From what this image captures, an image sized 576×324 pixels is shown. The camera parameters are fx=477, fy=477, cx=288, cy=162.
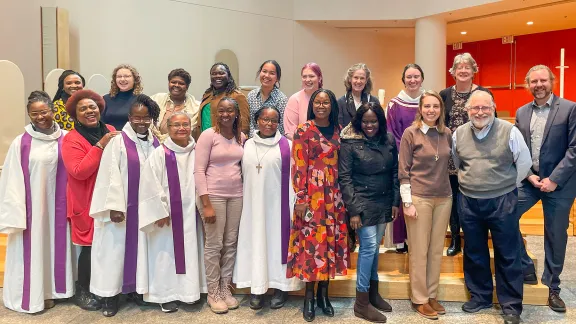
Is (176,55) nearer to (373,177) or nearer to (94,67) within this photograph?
(94,67)

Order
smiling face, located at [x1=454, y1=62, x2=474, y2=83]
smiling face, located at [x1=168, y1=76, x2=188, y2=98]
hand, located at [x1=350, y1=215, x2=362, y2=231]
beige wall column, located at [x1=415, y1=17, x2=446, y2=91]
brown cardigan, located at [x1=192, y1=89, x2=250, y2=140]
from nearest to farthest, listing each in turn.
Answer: hand, located at [x1=350, y1=215, x2=362, y2=231]
smiling face, located at [x1=454, y1=62, x2=474, y2=83]
brown cardigan, located at [x1=192, y1=89, x2=250, y2=140]
smiling face, located at [x1=168, y1=76, x2=188, y2=98]
beige wall column, located at [x1=415, y1=17, x2=446, y2=91]

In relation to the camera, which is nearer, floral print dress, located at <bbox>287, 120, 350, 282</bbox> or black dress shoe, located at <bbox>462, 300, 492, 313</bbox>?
floral print dress, located at <bbox>287, 120, 350, 282</bbox>

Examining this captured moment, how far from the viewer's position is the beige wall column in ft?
30.3

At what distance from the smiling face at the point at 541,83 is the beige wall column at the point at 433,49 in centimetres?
609

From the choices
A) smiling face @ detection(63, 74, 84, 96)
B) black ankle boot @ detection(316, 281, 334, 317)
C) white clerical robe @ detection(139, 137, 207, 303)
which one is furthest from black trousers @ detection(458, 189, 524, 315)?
smiling face @ detection(63, 74, 84, 96)

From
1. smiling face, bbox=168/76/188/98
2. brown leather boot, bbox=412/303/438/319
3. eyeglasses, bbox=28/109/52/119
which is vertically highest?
smiling face, bbox=168/76/188/98

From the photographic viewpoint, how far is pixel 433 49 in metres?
9.29

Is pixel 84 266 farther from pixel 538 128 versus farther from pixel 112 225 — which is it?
pixel 538 128

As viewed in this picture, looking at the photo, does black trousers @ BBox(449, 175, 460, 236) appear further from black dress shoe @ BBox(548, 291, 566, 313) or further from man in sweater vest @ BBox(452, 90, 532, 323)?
black dress shoe @ BBox(548, 291, 566, 313)

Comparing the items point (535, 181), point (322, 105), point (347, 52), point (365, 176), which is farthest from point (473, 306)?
point (347, 52)

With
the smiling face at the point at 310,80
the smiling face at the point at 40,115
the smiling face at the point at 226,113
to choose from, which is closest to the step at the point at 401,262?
the smiling face at the point at 310,80

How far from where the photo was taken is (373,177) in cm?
302

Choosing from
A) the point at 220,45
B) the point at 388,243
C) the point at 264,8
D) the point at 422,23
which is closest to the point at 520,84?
the point at 422,23

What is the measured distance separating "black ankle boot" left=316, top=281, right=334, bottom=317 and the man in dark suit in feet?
4.62
